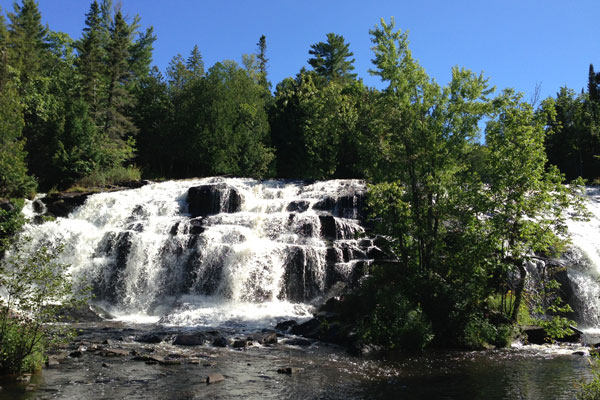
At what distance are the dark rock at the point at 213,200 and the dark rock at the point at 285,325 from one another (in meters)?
12.3

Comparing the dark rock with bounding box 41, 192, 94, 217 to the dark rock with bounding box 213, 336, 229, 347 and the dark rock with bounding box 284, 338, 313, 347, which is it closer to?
the dark rock with bounding box 213, 336, 229, 347

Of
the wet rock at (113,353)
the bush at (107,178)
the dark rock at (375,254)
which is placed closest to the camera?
the wet rock at (113,353)

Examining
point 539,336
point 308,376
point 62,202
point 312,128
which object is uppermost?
point 312,128

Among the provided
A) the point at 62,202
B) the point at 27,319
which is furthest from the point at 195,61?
the point at 27,319

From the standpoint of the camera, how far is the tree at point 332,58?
65312 mm

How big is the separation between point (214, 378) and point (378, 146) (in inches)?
414

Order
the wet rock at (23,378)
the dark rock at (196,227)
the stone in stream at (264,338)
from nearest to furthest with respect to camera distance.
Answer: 1. the wet rock at (23,378)
2. the stone in stream at (264,338)
3. the dark rock at (196,227)

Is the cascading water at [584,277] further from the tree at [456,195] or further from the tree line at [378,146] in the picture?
the tree at [456,195]

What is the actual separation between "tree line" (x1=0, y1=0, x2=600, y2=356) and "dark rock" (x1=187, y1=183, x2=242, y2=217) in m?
9.97

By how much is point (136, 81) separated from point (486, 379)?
55.6m

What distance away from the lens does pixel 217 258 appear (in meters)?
23.1

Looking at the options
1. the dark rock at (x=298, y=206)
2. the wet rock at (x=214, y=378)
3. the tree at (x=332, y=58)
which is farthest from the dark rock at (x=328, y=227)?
the tree at (x=332, y=58)

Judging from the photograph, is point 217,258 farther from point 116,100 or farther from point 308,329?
point 116,100

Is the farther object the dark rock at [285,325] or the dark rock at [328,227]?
the dark rock at [328,227]
